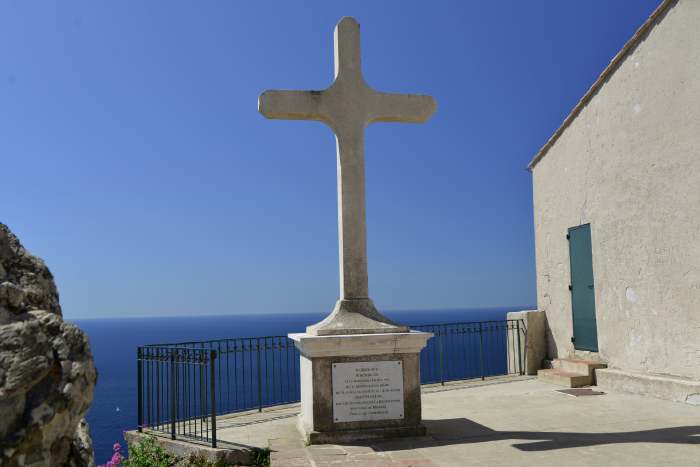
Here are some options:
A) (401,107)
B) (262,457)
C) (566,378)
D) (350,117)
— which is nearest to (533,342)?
(566,378)

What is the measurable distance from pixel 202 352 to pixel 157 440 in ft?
3.34

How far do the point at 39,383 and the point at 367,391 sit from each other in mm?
4435

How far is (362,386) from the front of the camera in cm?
589

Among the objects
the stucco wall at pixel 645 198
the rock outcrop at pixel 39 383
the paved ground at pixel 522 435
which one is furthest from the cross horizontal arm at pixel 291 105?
the stucco wall at pixel 645 198

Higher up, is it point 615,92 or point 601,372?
point 615,92

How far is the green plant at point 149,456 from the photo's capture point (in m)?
5.87

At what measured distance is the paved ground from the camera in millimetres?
4957

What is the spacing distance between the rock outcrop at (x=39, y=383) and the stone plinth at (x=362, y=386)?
153 inches

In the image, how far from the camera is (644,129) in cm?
838

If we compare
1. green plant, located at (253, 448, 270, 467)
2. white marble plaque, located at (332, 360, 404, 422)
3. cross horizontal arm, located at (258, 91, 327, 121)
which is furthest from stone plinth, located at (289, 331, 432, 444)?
cross horizontal arm, located at (258, 91, 327, 121)

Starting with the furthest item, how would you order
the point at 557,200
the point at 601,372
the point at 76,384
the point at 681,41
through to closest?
the point at 557,200 → the point at 601,372 → the point at 681,41 → the point at 76,384

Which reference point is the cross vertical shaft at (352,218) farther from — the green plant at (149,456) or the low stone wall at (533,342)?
the low stone wall at (533,342)

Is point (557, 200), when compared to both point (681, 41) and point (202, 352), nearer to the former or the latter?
point (681, 41)

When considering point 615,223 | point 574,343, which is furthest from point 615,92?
point 574,343
